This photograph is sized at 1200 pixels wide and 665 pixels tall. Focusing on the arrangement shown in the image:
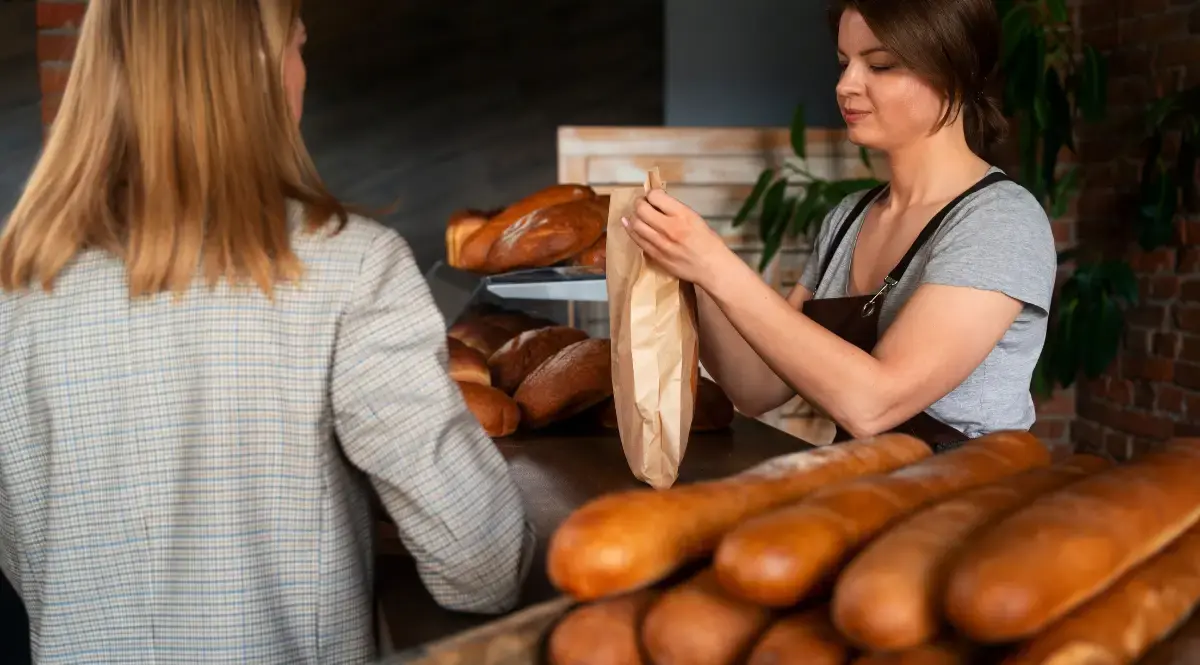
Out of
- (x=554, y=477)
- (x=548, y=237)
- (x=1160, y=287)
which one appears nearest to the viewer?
(x=554, y=477)

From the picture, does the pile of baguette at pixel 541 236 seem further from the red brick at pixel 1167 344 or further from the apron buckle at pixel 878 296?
the red brick at pixel 1167 344

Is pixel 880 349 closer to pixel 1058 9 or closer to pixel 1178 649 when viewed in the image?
pixel 1178 649

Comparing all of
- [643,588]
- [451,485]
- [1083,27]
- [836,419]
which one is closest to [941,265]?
[836,419]

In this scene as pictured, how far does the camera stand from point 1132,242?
3.75 metres

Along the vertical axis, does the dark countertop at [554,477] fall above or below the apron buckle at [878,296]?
below

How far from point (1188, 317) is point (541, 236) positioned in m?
2.20

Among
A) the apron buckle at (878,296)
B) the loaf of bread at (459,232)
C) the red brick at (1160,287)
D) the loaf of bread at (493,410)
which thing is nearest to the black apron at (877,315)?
the apron buckle at (878,296)

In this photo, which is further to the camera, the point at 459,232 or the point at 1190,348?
the point at 1190,348

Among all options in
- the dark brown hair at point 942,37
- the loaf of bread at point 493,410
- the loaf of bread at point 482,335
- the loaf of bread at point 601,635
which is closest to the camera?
the loaf of bread at point 601,635

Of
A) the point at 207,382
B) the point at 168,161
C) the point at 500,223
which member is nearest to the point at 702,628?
the point at 207,382

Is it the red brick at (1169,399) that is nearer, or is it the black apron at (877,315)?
the black apron at (877,315)

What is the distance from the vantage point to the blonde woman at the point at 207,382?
0.87 metres

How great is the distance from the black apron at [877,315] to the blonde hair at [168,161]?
83 centimetres

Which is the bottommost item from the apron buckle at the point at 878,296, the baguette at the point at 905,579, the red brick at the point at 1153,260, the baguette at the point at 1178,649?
the red brick at the point at 1153,260
